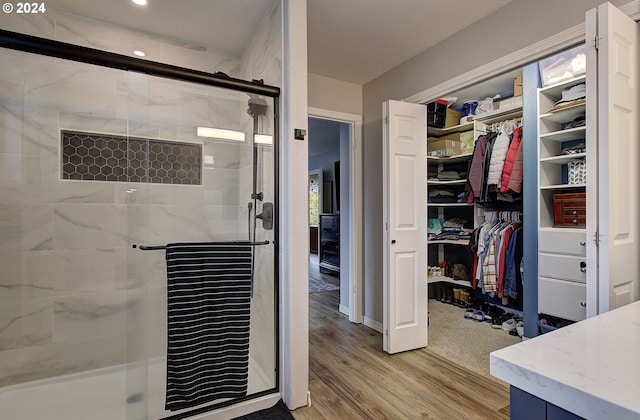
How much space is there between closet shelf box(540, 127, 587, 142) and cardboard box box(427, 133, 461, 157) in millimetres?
1193

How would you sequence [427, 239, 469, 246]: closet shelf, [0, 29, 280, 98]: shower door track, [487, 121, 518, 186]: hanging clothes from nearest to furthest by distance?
1. [0, 29, 280, 98]: shower door track
2. [487, 121, 518, 186]: hanging clothes
3. [427, 239, 469, 246]: closet shelf

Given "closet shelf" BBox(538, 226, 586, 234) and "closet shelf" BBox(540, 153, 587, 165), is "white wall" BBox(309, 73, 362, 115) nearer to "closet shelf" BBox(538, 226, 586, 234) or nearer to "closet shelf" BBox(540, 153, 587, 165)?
"closet shelf" BBox(540, 153, 587, 165)

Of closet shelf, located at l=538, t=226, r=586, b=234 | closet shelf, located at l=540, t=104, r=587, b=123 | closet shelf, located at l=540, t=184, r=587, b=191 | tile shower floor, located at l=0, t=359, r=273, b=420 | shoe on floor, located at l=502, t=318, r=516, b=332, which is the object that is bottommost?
shoe on floor, located at l=502, t=318, r=516, b=332

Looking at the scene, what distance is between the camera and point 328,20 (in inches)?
88.4

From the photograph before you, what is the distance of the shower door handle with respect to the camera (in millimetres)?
2005

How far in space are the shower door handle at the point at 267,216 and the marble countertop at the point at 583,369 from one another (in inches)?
60.7

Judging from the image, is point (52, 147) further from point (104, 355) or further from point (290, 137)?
point (290, 137)

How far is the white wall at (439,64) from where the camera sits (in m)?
1.86

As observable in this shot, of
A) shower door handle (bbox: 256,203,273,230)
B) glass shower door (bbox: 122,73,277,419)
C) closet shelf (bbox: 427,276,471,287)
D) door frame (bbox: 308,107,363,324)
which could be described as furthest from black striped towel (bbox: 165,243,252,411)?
closet shelf (bbox: 427,276,471,287)

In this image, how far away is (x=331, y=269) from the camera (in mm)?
5902

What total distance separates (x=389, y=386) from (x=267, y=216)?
4.64 feet

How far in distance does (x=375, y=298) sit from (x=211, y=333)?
1920 millimetres

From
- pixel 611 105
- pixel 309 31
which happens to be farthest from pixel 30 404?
pixel 611 105

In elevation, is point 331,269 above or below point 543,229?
below
